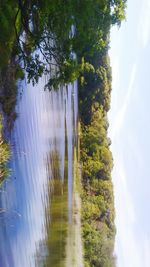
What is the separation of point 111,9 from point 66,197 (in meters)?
8.67

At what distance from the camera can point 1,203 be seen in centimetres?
975

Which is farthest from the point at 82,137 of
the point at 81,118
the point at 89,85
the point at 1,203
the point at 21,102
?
the point at 1,203

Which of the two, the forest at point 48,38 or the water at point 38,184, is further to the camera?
the water at point 38,184

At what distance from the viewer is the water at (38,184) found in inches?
410

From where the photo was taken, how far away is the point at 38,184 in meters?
12.6

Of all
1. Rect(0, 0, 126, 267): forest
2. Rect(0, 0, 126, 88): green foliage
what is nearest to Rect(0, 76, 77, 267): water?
Rect(0, 0, 126, 267): forest

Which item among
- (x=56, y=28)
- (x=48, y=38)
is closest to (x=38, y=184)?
(x=48, y=38)

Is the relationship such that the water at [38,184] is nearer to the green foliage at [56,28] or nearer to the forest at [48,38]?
the forest at [48,38]

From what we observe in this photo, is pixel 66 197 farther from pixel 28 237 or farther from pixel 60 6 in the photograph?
Answer: pixel 60 6

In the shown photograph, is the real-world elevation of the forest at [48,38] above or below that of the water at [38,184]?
above

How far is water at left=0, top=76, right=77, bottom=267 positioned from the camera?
10408 mm

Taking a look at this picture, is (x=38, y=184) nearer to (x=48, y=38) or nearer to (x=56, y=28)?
(x=48, y=38)

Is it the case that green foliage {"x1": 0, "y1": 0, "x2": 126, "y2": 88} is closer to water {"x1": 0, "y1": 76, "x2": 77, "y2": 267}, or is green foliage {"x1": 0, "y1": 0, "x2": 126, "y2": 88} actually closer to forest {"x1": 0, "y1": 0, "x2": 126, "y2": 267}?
forest {"x1": 0, "y1": 0, "x2": 126, "y2": 267}

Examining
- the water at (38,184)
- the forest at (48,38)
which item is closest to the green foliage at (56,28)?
the forest at (48,38)
